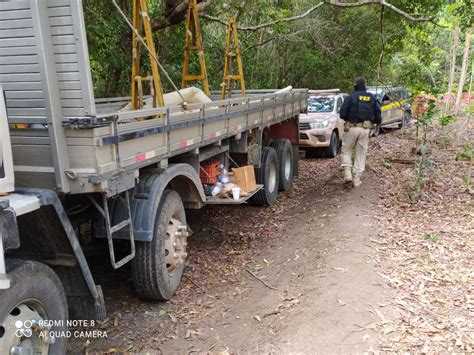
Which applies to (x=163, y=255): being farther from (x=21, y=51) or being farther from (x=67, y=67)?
(x=21, y=51)

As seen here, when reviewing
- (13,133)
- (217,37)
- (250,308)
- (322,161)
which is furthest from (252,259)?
(217,37)

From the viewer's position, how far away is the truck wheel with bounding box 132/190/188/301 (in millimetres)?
4039

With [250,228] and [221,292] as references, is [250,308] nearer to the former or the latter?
[221,292]

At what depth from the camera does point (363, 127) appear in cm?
814

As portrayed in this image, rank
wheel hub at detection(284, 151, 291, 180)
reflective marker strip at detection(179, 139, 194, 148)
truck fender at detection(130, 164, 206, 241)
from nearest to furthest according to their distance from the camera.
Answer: truck fender at detection(130, 164, 206, 241), reflective marker strip at detection(179, 139, 194, 148), wheel hub at detection(284, 151, 291, 180)

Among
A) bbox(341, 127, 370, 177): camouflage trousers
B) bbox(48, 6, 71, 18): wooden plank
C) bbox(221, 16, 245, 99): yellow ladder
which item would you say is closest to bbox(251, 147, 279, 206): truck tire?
bbox(341, 127, 370, 177): camouflage trousers

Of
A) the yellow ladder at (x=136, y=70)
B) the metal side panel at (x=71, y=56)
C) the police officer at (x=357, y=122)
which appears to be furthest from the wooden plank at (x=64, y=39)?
the police officer at (x=357, y=122)

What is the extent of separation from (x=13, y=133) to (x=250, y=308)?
272 centimetres

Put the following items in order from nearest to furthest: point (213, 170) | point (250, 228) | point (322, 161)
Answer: point (213, 170)
point (250, 228)
point (322, 161)

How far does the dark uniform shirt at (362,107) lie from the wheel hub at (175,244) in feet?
15.5

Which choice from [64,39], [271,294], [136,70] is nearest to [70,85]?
[64,39]

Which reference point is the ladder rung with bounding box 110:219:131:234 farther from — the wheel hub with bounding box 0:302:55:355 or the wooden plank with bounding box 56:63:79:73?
the wooden plank with bounding box 56:63:79:73

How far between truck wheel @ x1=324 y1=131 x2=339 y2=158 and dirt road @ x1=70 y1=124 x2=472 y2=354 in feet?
17.3

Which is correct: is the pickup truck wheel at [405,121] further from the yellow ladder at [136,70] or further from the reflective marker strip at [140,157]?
the reflective marker strip at [140,157]
